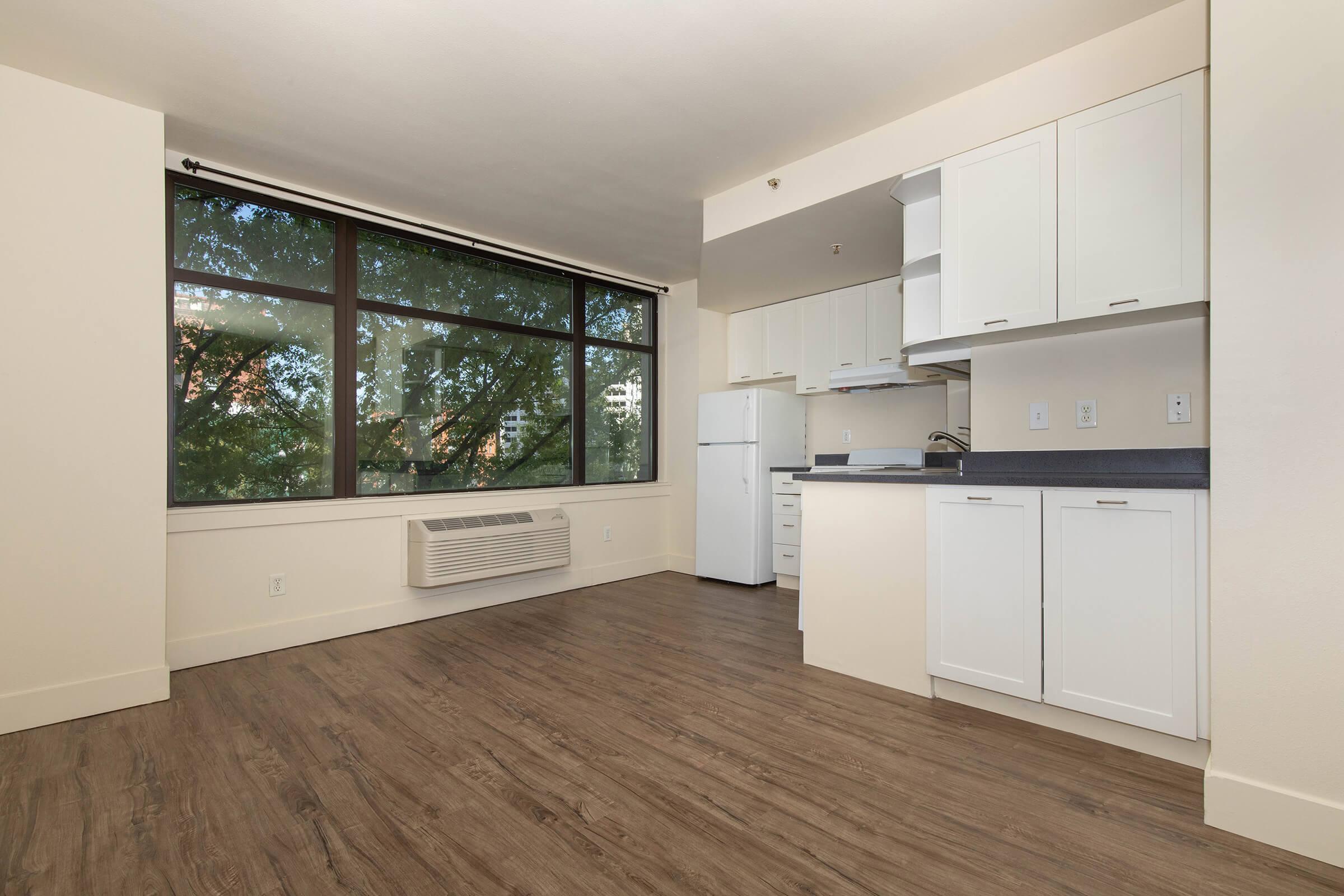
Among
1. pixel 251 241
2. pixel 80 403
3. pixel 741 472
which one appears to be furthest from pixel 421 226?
pixel 741 472

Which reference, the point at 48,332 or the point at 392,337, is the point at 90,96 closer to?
the point at 48,332

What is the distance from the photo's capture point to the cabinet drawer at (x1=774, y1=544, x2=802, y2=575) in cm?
473

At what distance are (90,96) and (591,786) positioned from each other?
133 inches

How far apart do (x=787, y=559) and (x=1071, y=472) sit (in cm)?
248

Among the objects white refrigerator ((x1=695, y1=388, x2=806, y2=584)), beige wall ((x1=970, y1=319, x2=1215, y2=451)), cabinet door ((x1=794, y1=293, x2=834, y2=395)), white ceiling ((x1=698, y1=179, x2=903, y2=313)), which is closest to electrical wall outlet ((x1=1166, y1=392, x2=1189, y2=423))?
beige wall ((x1=970, y1=319, x2=1215, y2=451))

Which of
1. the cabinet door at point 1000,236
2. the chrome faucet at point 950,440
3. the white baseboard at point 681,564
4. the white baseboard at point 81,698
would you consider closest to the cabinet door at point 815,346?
the chrome faucet at point 950,440

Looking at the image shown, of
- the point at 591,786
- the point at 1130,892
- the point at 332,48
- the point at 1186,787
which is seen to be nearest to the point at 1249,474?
the point at 1186,787

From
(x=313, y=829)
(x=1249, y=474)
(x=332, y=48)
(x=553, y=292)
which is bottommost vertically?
(x=313, y=829)

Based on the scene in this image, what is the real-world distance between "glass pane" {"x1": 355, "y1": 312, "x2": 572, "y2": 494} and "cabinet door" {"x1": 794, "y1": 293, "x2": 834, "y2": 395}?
6.04 ft

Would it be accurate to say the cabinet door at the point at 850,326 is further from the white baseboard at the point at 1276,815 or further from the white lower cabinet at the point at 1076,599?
the white baseboard at the point at 1276,815

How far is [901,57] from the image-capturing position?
8.03ft

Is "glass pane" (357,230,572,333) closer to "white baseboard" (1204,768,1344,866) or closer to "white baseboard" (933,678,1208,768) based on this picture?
"white baseboard" (933,678,1208,768)

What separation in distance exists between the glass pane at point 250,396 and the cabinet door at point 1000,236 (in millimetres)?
3329

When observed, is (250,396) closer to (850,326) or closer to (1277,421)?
(850,326)
